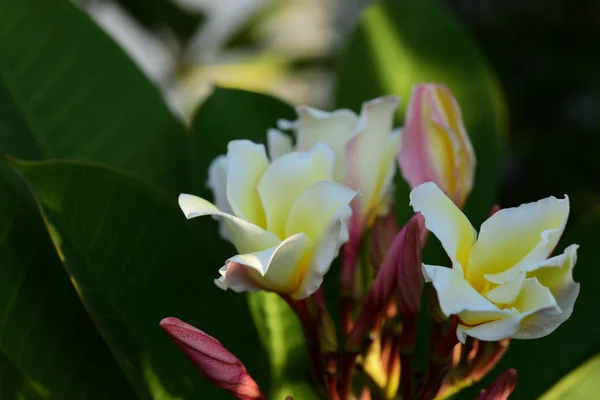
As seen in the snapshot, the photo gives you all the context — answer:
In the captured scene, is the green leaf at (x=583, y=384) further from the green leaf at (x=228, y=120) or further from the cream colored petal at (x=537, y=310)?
the green leaf at (x=228, y=120)

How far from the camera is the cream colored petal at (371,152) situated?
1.41ft

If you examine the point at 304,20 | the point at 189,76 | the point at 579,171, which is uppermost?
the point at 304,20

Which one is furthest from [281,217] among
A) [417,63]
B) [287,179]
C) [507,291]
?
[417,63]

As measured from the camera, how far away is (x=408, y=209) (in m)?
0.56

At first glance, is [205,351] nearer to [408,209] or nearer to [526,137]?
[408,209]

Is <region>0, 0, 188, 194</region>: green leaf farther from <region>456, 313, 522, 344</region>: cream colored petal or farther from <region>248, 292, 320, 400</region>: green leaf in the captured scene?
<region>456, 313, 522, 344</region>: cream colored petal

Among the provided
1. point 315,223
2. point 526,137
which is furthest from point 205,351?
point 526,137

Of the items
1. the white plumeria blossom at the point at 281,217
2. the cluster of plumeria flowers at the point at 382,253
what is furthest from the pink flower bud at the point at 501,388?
the white plumeria blossom at the point at 281,217

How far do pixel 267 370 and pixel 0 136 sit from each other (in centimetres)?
24

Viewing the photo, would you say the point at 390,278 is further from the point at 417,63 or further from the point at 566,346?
the point at 417,63

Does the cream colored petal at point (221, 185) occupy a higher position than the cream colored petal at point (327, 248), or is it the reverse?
the cream colored petal at point (221, 185)

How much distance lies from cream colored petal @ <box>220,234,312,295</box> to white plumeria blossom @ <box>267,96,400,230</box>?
Answer: 0.07m

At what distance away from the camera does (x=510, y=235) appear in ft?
1.16

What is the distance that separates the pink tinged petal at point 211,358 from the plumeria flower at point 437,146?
16cm
